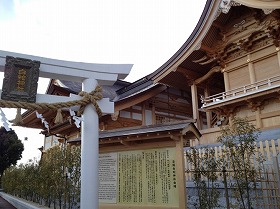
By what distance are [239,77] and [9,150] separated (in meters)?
28.0

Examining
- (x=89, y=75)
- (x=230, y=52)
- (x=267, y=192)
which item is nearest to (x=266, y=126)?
(x=230, y=52)

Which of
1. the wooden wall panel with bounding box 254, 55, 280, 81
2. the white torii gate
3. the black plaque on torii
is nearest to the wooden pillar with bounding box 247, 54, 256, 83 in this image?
the wooden wall panel with bounding box 254, 55, 280, 81

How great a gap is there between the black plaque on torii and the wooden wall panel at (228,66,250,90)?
993 centimetres

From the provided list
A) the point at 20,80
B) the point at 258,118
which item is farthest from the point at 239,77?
the point at 20,80

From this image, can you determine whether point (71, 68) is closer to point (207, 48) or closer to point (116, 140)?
point (116, 140)

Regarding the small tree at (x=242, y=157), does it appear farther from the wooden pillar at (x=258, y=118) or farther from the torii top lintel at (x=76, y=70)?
the wooden pillar at (x=258, y=118)

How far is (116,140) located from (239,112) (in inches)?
313

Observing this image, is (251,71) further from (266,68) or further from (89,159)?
(89,159)

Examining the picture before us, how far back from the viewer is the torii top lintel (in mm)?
3832

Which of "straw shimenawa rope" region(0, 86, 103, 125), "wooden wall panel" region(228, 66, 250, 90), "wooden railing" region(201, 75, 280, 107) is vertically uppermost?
"wooden wall panel" region(228, 66, 250, 90)

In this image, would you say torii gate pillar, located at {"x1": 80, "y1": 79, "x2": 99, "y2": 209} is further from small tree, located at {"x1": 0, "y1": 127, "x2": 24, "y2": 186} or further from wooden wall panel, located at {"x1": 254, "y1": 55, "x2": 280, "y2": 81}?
small tree, located at {"x1": 0, "y1": 127, "x2": 24, "y2": 186}

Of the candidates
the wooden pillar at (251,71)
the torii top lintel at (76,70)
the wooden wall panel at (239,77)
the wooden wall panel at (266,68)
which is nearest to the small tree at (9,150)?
the wooden wall panel at (239,77)

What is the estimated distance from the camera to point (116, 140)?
205 inches

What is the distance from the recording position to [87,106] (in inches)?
155
